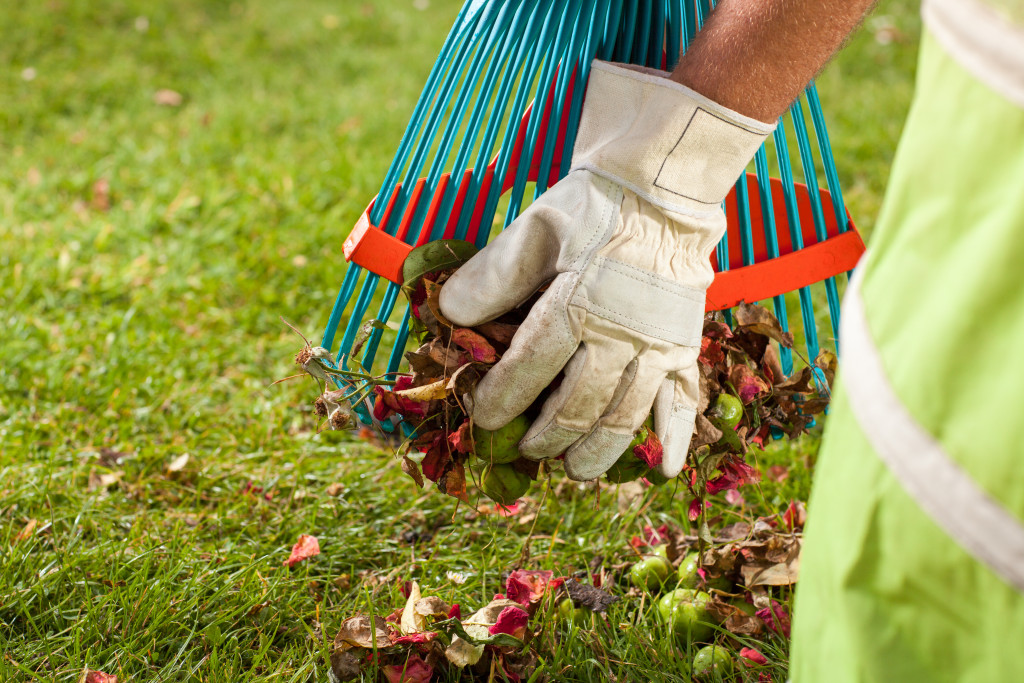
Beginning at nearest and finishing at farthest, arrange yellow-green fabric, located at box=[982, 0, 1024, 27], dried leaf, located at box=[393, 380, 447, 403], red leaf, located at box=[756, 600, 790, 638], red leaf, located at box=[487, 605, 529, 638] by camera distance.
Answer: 1. yellow-green fabric, located at box=[982, 0, 1024, 27]
2. dried leaf, located at box=[393, 380, 447, 403]
3. red leaf, located at box=[487, 605, 529, 638]
4. red leaf, located at box=[756, 600, 790, 638]

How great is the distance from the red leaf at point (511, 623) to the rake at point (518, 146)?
52 cm

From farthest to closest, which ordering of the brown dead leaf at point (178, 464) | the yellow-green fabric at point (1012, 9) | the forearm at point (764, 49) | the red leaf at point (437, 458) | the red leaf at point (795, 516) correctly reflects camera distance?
1. the brown dead leaf at point (178, 464)
2. the red leaf at point (795, 516)
3. the red leaf at point (437, 458)
4. the forearm at point (764, 49)
5. the yellow-green fabric at point (1012, 9)

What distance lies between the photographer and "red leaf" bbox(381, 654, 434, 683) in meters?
1.56

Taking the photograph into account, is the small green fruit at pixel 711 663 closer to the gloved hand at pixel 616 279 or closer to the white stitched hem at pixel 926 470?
the gloved hand at pixel 616 279

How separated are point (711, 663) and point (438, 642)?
55cm

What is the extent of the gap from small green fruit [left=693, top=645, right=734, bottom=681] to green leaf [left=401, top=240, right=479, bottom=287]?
0.93 meters

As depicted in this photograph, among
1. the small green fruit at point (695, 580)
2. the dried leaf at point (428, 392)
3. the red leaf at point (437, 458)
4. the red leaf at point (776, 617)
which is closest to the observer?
the dried leaf at point (428, 392)

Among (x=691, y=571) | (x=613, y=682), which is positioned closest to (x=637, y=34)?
(x=691, y=571)

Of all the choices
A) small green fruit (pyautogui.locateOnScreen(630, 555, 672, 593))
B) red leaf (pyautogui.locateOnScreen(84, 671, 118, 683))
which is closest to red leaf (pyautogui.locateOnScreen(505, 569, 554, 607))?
small green fruit (pyautogui.locateOnScreen(630, 555, 672, 593))

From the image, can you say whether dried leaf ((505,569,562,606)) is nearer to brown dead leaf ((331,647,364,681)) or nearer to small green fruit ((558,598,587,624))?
small green fruit ((558,598,587,624))

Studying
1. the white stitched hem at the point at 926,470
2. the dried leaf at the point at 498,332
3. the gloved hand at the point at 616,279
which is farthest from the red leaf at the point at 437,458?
the white stitched hem at the point at 926,470

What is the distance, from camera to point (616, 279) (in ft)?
4.42

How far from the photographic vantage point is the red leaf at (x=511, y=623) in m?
1.61

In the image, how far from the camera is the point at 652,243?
1.41 meters
